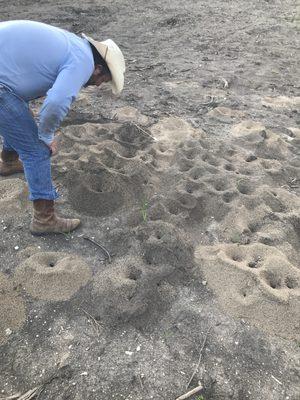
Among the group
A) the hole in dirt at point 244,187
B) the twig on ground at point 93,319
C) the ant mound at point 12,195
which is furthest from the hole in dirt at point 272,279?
the ant mound at point 12,195

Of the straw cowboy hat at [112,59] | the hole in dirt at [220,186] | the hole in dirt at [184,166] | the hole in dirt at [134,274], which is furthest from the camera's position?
the hole in dirt at [184,166]

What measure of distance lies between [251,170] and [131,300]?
1880 mm

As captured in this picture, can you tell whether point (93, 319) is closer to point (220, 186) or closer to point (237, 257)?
point (237, 257)

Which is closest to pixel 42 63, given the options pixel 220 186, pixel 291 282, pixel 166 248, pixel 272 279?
pixel 166 248

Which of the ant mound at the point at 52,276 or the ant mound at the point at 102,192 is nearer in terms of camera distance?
the ant mound at the point at 52,276

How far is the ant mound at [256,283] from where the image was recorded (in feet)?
8.86

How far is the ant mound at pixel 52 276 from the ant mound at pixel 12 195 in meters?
0.63

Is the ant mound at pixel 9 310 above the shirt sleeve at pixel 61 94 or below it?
below

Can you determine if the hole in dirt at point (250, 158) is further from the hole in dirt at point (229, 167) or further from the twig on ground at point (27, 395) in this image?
the twig on ground at point (27, 395)

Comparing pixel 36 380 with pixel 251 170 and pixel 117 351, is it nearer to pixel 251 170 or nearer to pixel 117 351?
pixel 117 351

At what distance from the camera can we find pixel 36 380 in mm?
2365

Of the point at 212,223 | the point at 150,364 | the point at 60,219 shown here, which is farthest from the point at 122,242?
the point at 150,364

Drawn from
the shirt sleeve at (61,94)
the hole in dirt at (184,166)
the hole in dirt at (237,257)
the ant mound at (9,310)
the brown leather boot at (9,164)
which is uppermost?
the shirt sleeve at (61,94)

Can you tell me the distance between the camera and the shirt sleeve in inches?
99.4
